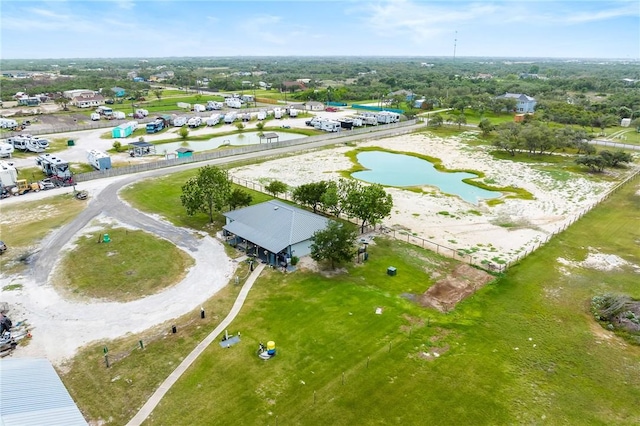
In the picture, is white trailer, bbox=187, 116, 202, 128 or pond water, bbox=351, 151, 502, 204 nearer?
pond water, bbox=351, 151, 502, 204

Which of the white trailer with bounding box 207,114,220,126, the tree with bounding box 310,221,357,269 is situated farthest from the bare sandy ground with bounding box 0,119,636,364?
the white trailer with bounding box 207,114,220,126

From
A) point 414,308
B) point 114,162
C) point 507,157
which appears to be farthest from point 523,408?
point 114,162

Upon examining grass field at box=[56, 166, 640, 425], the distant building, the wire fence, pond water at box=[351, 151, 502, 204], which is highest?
the distant building

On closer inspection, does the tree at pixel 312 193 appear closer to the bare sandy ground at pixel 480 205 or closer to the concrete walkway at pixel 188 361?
the bare sandy ground at pixel 480 205

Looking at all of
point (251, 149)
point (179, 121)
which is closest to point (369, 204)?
point (251, 149)

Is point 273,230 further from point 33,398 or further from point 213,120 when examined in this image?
point 213,120

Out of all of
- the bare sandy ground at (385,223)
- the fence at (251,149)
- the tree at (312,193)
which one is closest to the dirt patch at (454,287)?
the bare sandy ground at (385,223)

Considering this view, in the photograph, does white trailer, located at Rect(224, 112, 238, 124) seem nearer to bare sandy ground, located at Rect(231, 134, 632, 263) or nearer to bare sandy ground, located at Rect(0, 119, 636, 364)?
bare sandy ground, located at Rect(0, 119, 636, 364)
